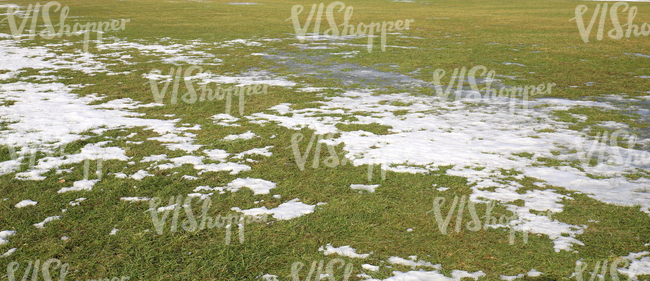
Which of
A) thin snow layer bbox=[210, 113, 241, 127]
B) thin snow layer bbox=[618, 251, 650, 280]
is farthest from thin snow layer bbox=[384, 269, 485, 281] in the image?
thin snow layer bbox=[210, 113, 241, 127]

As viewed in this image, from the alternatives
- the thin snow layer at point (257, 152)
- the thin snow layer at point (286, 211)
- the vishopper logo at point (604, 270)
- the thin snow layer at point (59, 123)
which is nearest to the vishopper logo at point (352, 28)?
the thin snow layer at point (59, 123)

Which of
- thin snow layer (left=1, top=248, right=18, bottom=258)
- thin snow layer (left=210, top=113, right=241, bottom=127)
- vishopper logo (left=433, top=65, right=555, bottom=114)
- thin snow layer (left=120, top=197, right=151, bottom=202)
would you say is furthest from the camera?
vishopper logo (left=433, top=65, right=555, bottom=114)

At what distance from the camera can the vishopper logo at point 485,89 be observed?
11695mm

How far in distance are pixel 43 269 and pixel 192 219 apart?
161 cm

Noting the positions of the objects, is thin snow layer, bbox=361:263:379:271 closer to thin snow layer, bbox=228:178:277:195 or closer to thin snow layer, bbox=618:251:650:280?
thin snow layer, bbox=228:178:277:195

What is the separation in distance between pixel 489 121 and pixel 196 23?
976 inches

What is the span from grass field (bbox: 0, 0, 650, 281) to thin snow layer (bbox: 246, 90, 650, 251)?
40 millimetres

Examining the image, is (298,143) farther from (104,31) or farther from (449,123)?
(104,31)

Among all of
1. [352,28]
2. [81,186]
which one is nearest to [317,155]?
[81,186]

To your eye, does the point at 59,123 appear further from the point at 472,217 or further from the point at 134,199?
the point at 472,217

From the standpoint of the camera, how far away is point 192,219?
18.4ft

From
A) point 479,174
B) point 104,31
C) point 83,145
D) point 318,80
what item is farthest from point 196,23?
point 479,174

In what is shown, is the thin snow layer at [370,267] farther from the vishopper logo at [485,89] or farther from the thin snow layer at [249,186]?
the vishopper logo at [485,89]

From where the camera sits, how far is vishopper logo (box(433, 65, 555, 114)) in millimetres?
11695
